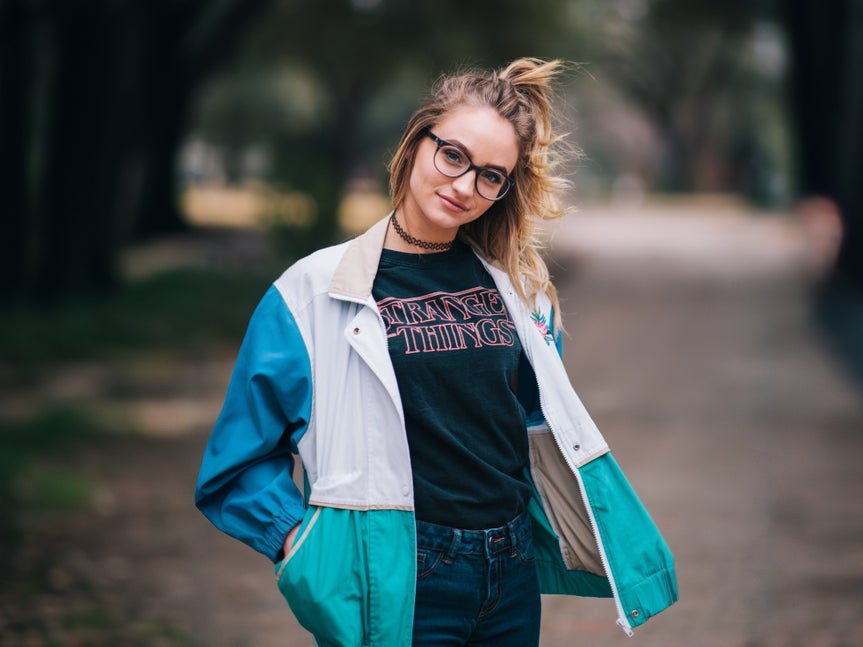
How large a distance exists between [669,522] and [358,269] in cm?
471

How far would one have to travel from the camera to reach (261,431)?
2.39m

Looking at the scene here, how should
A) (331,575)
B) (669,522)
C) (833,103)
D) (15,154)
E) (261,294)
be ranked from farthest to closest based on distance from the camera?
(833,103), (261,294), (15,154), (669,522), (331,575)

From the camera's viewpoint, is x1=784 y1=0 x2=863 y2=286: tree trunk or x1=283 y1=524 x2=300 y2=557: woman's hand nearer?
x1=283 y1=524 x2=300 y2=557: woman's hand

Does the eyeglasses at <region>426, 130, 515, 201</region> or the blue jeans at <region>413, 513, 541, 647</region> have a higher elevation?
the eyeglasses at <region>426, 130, 515, 201</region>

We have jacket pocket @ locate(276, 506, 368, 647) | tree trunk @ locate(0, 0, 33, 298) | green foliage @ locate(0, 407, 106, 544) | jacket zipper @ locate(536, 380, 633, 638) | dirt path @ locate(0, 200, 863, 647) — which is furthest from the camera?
tree trunk @ locate(0, 0, 33, 298)

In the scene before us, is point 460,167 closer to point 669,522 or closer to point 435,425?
point 435,425

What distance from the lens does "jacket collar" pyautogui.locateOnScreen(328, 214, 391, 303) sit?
2389 mm

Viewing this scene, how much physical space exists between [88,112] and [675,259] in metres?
13.0

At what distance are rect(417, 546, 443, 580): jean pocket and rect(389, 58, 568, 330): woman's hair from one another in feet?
1.99

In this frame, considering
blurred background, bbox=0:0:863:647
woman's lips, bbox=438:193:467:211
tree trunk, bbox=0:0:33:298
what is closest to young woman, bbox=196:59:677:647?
woman's lips, bbox=438:193:467:211

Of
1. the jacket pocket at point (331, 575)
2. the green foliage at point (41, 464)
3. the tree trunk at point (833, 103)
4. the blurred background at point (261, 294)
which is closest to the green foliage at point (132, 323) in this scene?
the blurred background at point (261, 294)

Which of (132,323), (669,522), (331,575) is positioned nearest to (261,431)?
(331,575)

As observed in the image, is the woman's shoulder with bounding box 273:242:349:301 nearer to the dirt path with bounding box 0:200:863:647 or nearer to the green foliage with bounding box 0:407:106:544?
the dirt path with bounding box 0:200:863:647

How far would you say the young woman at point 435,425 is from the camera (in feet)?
7.74
